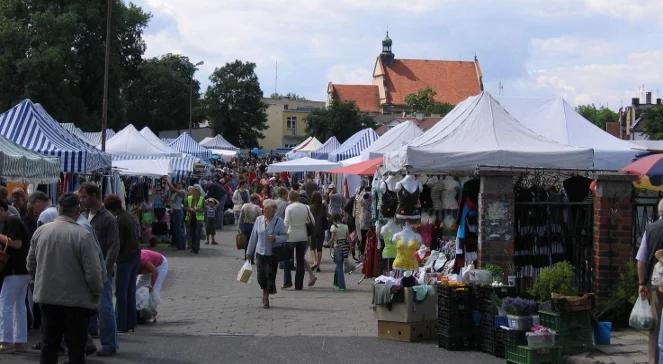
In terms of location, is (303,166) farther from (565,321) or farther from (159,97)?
(159,97)

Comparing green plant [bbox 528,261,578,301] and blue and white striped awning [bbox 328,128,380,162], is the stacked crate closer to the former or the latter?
green plant [bbox 528,261,578,301]

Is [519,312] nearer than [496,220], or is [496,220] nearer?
[519,312]

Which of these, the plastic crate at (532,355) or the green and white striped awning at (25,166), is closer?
the plastic crate at (532,355)

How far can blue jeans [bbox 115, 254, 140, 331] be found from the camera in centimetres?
1073

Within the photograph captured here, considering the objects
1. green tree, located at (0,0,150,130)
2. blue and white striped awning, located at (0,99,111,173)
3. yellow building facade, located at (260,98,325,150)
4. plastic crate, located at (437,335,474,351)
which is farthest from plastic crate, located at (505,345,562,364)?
yellow building facade, located at (260,98,325,150)

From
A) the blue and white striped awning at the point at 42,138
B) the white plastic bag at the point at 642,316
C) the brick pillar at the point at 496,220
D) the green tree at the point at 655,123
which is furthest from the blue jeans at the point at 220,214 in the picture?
the green tree at the point at 655,123

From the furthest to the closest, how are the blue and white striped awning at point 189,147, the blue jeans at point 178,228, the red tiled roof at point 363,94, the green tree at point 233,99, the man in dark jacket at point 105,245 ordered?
the red tiled roof at point 363,94 → the green tree at point 233,99 → the blue and white striped awning at point 189,147 → the blue jeans at point 178,228 → the man in dark jacket at point 105,245

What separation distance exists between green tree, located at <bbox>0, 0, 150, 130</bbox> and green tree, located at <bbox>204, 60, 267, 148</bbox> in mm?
34619

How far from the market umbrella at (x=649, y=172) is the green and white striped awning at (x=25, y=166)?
882cm

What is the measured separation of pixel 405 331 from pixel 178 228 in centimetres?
1331

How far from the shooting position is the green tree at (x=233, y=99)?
95.4 m

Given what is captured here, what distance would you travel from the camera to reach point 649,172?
12.4 metres

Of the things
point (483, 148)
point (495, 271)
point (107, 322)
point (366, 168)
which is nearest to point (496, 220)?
point (495, 271)

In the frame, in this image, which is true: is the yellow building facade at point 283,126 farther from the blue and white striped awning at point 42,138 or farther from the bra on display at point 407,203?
the bra on display at point 407,203
